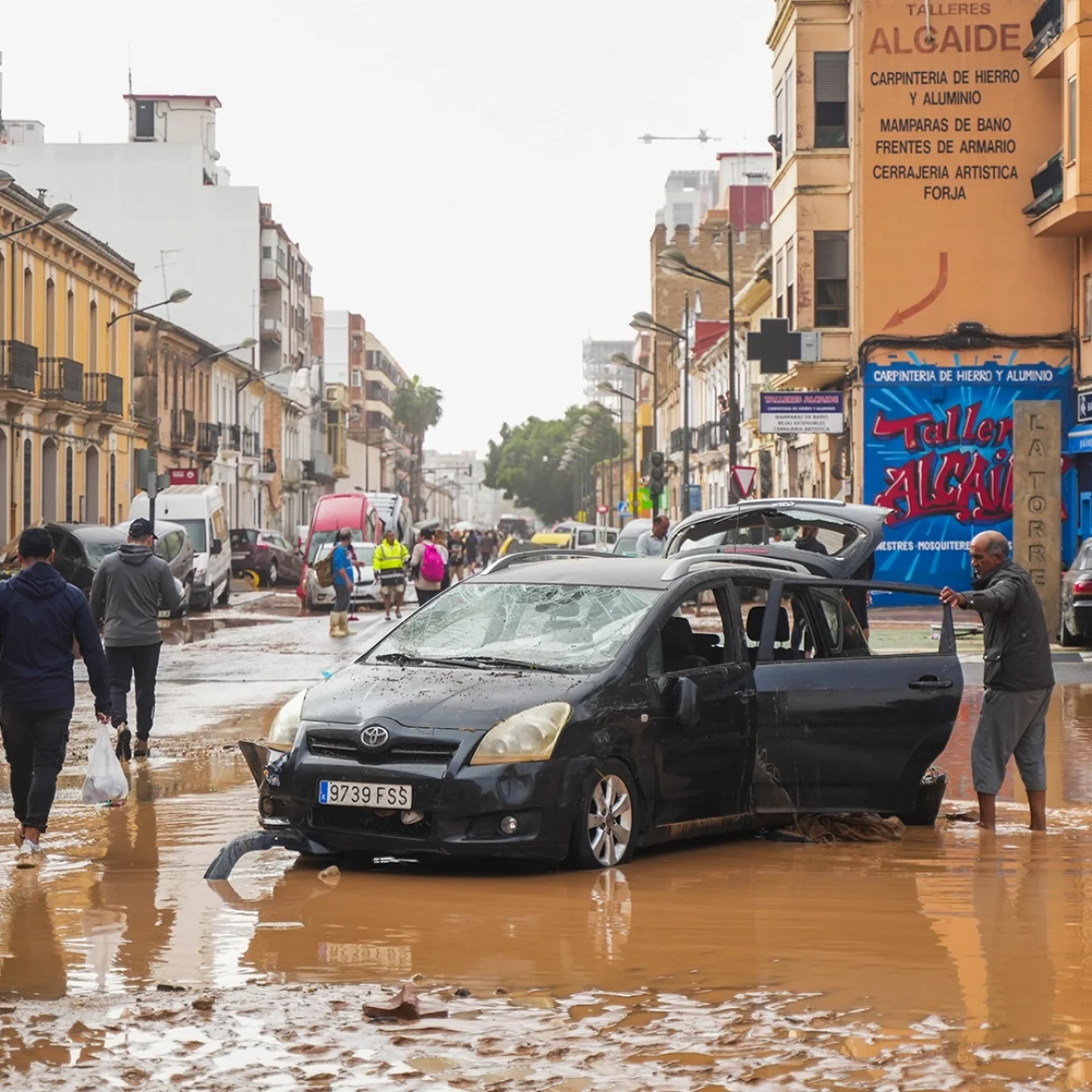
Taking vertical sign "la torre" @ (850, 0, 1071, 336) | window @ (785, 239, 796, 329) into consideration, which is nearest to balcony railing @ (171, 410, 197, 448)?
window @ (785, 239, 796, 329)

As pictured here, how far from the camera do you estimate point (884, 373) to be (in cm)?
3797

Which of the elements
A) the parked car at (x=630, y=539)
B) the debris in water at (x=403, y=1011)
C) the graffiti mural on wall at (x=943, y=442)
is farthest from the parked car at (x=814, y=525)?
the graffiti mural on wall at (x=943, y=442)

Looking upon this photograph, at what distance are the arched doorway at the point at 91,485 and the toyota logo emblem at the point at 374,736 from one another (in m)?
48.3

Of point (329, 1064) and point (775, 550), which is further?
point (775, 550)

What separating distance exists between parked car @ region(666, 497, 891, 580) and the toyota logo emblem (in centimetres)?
957

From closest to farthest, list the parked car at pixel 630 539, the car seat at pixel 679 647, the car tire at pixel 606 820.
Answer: the car tire at pixel 606 820 < the car seat at pixel 679 647 < the parked car at pixel 630 539

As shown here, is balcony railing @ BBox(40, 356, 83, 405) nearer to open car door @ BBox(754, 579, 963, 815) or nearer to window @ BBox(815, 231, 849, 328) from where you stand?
window @ BBox(815, 231, 849, 328)

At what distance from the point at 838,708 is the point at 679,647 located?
992 mm

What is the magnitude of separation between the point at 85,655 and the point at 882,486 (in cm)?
2971

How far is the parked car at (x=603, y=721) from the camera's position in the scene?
8742 mm

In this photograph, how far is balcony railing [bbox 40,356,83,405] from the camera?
50906 millimetres

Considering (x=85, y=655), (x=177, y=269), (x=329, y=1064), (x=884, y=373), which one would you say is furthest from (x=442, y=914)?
(x=177, y=269)

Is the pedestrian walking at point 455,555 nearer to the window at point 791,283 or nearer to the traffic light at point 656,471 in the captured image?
the traffic light at point 656,471

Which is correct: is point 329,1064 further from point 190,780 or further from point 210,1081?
point 190,780
